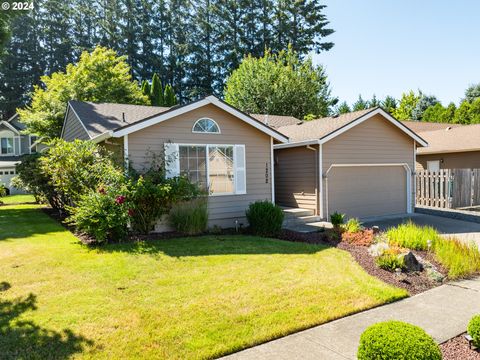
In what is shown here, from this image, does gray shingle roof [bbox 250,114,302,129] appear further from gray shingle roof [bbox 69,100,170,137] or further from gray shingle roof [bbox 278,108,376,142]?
gray shingle roof [bbox 69,100,170,137]

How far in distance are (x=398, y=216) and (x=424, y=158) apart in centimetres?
784

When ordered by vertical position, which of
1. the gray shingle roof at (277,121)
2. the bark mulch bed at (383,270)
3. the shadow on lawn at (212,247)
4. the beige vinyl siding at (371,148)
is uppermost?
the gray shingle roof at (277,121)

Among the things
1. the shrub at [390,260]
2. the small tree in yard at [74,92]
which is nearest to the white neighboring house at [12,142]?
the small tree in yard at [74,92]

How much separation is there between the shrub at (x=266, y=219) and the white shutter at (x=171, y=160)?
241 centimetres

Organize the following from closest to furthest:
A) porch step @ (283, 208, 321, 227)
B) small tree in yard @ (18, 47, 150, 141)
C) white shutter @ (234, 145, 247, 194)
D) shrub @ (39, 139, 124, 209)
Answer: shrub @ (39, 139, 124, 209) < white shutter @ (234, 145, 247, 194) < porch step @ (283, 208, 321, 227) < small tree in yard @ (18, 47, 150, 141)

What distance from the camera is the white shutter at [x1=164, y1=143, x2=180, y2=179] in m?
9.68

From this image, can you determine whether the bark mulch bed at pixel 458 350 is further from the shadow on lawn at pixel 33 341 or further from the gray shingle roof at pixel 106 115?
the gray shingle roof at pixel 106 115

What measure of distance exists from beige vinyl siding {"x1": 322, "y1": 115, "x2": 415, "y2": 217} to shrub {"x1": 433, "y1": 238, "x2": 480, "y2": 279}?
519cm

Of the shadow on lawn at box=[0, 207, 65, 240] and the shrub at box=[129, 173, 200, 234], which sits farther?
the shadow on lawn at box=[0, 207, 65, 240]

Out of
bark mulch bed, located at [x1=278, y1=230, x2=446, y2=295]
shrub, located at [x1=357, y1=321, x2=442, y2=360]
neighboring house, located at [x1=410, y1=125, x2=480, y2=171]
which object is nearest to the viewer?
shrub, located at [x1=357, y1=321, x2=442, y2=360]

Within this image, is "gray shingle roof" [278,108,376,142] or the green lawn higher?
"gray shingle roof" [278,108,376,142]

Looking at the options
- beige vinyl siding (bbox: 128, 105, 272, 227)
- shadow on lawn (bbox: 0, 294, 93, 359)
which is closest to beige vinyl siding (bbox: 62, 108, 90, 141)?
beige vinyl siding (bbox: 128, 105, 272, 227)

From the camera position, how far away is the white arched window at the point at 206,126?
1020 cm

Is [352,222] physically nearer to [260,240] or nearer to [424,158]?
[260,240]
